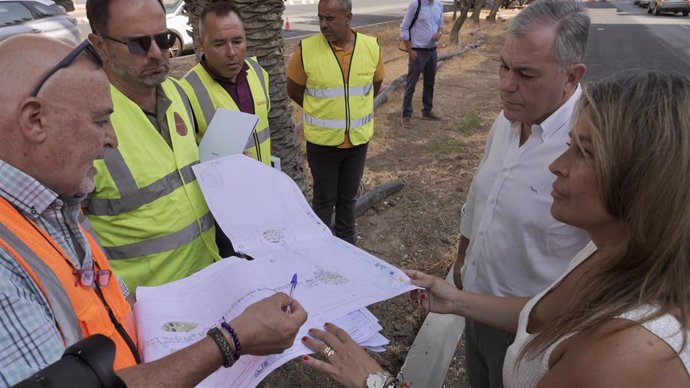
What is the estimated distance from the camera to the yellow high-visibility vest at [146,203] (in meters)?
1.79

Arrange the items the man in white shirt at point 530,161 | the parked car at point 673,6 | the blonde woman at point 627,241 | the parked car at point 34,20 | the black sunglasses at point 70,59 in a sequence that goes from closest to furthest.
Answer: the blonde woman at point 627,241 → the black sunglasses at point 70,59 → the man in white shirt at point 530,161 → the parked car at point 34,20 → the parked car at point 673,6

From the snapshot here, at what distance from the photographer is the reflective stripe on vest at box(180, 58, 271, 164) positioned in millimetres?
2525

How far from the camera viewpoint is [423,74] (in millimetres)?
7551

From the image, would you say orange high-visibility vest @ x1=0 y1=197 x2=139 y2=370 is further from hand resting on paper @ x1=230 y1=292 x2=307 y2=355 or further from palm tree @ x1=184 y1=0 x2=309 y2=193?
palm tree @ x1=184 y1=0 x2=309 y2=193

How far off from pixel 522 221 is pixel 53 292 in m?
1.55

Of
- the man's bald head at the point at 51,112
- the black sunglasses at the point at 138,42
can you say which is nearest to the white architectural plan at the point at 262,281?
the man's bald head at the point at 51,112

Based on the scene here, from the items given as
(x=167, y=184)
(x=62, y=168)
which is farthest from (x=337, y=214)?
(x=62, y=168)

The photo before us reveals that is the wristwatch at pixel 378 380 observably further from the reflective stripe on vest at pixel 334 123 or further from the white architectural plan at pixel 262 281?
the reflective stripe on vest at pixel 334 123

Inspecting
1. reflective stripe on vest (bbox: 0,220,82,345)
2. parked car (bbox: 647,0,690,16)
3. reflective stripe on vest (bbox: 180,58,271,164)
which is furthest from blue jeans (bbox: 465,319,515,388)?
parked car (bbox: 647,0,690,16)

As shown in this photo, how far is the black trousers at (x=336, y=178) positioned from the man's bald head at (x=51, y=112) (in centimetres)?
258

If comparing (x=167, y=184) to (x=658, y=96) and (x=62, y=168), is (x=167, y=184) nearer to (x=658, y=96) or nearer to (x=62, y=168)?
(x=62, y=168)

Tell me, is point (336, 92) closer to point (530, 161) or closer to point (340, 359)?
point (530, 161)

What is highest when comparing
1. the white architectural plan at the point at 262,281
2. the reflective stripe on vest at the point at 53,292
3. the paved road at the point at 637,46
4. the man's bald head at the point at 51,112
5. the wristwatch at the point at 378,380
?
the man's bald head at the point at 51,112

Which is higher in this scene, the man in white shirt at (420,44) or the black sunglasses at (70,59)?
the black sunglasses at (70,59)
